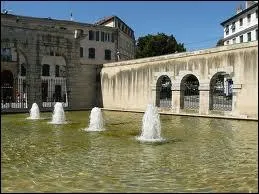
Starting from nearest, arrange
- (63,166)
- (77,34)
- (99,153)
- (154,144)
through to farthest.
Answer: (63,166) < (99,153) < (154,144) < (77,34)

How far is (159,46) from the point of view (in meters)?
57.9

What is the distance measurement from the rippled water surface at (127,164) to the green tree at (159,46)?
44.8 meters

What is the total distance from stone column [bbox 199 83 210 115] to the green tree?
3376 cm

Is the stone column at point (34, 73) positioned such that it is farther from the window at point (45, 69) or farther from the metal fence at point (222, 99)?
the window at point (45, 69)

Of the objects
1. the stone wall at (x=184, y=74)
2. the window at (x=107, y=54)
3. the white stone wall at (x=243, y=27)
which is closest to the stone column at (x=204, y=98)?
the stone wall at (x=184, y=74)

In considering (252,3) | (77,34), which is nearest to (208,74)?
(77,34)

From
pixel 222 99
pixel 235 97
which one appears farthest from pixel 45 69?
pixel 235 97

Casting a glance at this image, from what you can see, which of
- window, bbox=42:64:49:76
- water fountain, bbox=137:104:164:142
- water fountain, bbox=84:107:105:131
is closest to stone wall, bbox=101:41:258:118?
water fountain, bbox=84:107:105:131

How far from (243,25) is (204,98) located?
35.5 m

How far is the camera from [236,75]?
21.7 meters

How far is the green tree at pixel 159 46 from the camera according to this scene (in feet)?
189

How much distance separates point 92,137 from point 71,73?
57.0 ft

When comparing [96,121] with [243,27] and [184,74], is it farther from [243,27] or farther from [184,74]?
[243,27]

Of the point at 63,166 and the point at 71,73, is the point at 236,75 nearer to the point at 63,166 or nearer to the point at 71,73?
the point at 71,73
